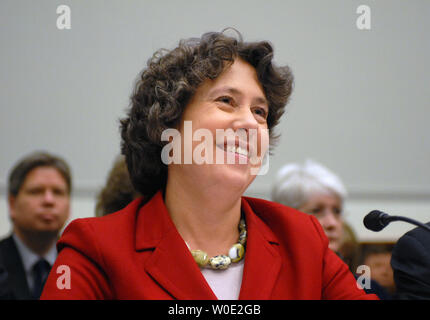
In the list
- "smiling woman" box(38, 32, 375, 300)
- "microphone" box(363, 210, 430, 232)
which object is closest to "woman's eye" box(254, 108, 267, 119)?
"smiling woman" box(38, 32, 375, 300)

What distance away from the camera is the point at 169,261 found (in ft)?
3.66

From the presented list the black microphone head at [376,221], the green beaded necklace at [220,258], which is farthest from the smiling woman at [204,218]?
the black microphone head at [376,221]

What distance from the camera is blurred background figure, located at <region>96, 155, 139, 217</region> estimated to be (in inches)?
75.3

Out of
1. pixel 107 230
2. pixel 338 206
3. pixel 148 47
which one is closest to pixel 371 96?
pixel 338 206

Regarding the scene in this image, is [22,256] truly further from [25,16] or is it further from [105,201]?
[25,16]

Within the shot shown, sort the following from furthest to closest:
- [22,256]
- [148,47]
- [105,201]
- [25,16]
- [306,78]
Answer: [306,78] → [25,16] → [148,47] → [22,256] → [105,201]

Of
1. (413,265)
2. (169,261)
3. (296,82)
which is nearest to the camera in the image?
(169,261)

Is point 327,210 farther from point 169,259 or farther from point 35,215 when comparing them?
point 35,215

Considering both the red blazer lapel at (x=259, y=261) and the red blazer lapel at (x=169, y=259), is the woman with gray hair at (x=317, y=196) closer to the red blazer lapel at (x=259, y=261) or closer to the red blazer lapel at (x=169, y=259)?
the red blazer lapel at (x=259, y=261)

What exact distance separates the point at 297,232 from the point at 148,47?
1.95 meters

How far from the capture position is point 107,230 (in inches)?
44.7

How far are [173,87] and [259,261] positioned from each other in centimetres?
50

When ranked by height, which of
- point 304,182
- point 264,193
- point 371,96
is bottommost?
point 264,193

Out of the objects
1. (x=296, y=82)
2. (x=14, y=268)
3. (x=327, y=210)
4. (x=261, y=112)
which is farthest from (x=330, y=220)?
(x=14, y=268)
